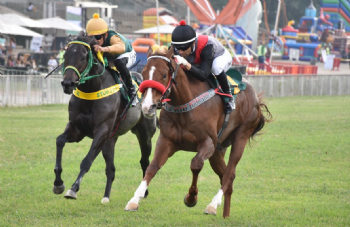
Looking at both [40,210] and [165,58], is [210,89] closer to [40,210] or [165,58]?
[165,58]

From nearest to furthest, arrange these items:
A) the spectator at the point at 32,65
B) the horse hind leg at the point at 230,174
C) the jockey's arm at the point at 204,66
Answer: the jockey's arm at the point at 204,66, the horse hind leg at the point at 230,174, the spectator at the point at 32,65

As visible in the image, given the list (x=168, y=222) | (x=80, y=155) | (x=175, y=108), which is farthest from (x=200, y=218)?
(x=80, y=155)

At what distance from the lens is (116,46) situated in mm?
7977

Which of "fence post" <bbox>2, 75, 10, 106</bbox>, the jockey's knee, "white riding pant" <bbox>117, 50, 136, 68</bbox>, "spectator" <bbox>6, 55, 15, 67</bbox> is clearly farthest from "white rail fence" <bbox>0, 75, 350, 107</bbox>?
the jockey's knee

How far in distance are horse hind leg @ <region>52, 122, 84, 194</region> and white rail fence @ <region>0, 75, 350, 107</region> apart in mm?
10134

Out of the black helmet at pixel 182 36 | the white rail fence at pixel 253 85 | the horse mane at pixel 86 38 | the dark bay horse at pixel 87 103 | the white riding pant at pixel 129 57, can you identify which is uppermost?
the black helmet at pixel 182 36

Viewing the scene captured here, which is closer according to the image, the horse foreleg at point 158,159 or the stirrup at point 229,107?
the horse foreleg at point 158,159

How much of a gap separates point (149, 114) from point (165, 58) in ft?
2.37

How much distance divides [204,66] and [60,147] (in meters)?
2.20

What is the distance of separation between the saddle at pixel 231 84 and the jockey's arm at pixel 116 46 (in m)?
1.56

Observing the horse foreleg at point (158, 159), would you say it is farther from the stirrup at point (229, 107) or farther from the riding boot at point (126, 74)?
the riding boot at point (126, 74)

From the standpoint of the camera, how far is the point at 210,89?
6941 mm

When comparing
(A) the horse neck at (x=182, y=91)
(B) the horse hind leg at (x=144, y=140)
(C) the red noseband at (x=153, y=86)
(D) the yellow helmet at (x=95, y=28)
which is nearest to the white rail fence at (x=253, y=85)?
(B) the horse hind leg at (x=144, y=140)

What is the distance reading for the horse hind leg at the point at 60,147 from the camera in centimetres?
712
